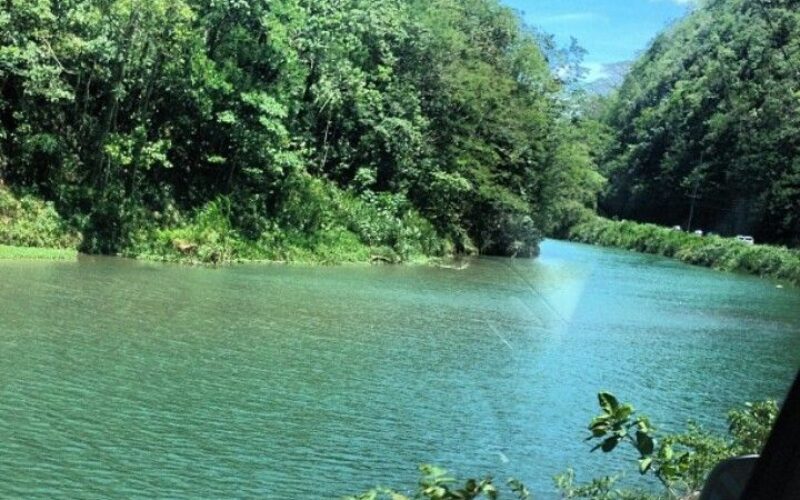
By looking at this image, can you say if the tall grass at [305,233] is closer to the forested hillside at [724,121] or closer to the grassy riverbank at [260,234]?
the grassy riverbank at [260,234]

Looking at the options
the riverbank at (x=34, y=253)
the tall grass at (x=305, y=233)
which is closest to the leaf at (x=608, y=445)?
the riverbank at (x=34, y=253)

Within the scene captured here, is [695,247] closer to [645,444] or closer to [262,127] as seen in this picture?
[262,127]

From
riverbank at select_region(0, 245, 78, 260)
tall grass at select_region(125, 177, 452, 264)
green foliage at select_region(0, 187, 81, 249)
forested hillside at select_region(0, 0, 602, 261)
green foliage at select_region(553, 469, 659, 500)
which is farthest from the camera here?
tall grass at select_region(125, 177, 452, 264)

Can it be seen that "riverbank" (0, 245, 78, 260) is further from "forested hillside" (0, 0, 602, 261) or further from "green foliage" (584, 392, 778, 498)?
"green foliage" (584, 392, 778, 498)

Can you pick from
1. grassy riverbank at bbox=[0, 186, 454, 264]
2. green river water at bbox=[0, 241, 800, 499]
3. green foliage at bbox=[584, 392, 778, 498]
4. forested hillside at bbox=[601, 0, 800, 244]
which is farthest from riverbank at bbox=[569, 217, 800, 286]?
green foliage at bbox=[584, 392, 778, 498]

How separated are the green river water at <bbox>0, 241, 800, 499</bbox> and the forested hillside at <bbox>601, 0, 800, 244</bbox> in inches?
1009

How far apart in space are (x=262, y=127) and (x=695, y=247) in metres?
33.8

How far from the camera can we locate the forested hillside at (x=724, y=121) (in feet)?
158

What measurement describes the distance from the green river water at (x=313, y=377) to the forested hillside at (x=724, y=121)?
25639 millimetres

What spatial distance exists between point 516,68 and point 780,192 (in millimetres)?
18804

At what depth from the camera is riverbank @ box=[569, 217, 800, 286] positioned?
42344 mm

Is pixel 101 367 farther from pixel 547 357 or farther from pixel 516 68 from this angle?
pixel 516 68

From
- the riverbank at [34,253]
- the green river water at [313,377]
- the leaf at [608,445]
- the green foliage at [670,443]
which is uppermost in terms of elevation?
the leaf at [608,445]

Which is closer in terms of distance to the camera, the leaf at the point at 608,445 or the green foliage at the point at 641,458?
the green foliage at the point at 641,458
